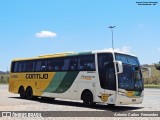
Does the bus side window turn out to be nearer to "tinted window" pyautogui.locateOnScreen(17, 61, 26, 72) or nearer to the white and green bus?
"tinted window" pyautogui.locateOnScreen(17, 61, 26, 72)

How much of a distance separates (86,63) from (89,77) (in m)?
0.88

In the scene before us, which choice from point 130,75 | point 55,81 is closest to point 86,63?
point 130,75

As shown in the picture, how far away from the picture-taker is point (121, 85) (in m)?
18.3

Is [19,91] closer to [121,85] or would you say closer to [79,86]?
[79,86]

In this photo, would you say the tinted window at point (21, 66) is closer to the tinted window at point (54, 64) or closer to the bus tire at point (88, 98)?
the tinted window at point (54, 64)

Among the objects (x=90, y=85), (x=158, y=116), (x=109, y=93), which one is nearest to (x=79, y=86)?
(x=90, y=85)

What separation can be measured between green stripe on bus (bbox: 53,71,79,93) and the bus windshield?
3.29 m

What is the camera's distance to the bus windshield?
18.5 meters

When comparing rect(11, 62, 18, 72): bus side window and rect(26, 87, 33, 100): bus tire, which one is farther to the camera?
rect(11, 62, 18, 72): bus side window

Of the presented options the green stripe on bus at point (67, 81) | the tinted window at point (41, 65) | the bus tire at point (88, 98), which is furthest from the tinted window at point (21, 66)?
the bus tire at point (88, 98)

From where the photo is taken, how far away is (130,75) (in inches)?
747

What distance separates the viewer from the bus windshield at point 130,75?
1850 centimetres

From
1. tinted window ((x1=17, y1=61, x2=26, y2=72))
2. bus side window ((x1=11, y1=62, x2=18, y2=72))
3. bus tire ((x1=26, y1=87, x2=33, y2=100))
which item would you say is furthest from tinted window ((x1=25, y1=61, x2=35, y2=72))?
bus side window ((x1=11, y1=62, x2=18, y2=72))

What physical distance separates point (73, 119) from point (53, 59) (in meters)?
10.3
